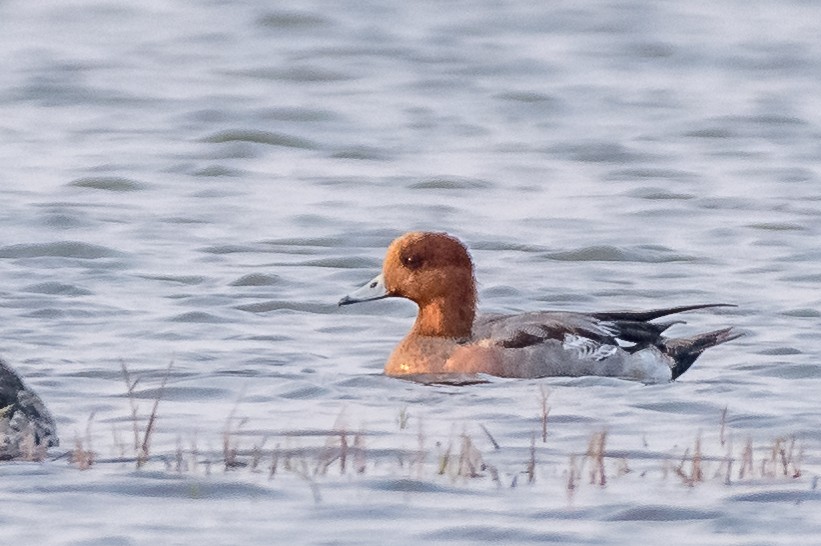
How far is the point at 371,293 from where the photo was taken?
10914 millimetres

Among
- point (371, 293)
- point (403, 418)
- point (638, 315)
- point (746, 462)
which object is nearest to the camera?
point (746, 462)

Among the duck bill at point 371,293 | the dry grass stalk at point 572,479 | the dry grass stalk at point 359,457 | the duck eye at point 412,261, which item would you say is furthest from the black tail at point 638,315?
the dry grass stalk at point 572,479

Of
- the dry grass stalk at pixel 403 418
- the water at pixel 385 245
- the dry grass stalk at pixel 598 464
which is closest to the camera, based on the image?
the water at pixel 385 245

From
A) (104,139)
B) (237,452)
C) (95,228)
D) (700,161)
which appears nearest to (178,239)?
(95,228)

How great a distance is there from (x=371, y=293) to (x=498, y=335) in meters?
0.70

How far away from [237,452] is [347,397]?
66.8 inches

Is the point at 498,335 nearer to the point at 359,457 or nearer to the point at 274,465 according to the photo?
the point at 359,457

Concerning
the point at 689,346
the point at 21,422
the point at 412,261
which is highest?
the point at 412,261

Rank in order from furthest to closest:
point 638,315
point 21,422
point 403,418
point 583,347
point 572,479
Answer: point 638,315
point 583,347
point 403,418
point 21,422
point 572,479

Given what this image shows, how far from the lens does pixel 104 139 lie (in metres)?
18.1

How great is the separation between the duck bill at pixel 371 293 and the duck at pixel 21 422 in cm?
262

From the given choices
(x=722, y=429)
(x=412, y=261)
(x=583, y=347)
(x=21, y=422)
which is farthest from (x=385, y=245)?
(x=21, y=422)

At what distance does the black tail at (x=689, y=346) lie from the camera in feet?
35.1

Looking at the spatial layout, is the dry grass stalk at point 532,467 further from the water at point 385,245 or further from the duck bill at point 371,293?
the duck bill at point 371,293
